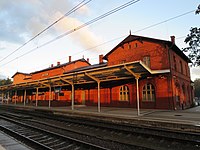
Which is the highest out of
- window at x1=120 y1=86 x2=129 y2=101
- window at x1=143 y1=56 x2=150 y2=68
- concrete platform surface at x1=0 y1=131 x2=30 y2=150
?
window at x1=143 y1=56 x2=150 y2=68

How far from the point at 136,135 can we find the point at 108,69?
7.04 meters

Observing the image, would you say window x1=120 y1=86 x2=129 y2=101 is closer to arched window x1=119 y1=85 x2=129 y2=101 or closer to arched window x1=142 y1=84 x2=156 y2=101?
arched window x1=119 y1=85 x2=129 y2=101

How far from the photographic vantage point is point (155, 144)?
712cm

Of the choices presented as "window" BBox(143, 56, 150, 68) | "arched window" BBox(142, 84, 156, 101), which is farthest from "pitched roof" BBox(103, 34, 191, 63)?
"arched window" BBox(142, 84, 156, 101)

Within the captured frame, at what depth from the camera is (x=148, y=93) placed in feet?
66.7

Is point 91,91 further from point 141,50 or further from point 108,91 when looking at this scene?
point 141,50

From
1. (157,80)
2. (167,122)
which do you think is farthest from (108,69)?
(157,80)

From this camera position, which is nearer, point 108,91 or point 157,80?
point 157,80

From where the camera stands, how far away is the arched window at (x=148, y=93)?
784 inches

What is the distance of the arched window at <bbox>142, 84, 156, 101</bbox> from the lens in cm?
1992

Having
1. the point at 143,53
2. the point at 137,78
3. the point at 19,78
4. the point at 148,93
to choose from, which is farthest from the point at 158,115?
the point at 19,78

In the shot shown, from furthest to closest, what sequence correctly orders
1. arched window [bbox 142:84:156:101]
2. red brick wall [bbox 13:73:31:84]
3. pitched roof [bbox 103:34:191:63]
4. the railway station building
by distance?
red brick wall [bbox 13:73:31:84]
pitched roof [bbox 103:34:191:63]
arched window [bbox 142:84:156:101]
the railway station building

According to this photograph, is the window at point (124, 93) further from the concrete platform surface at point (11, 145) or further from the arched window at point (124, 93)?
the concrete platform surface at point (11, 145)

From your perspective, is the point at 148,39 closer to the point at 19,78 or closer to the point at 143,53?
the point at 143,53
